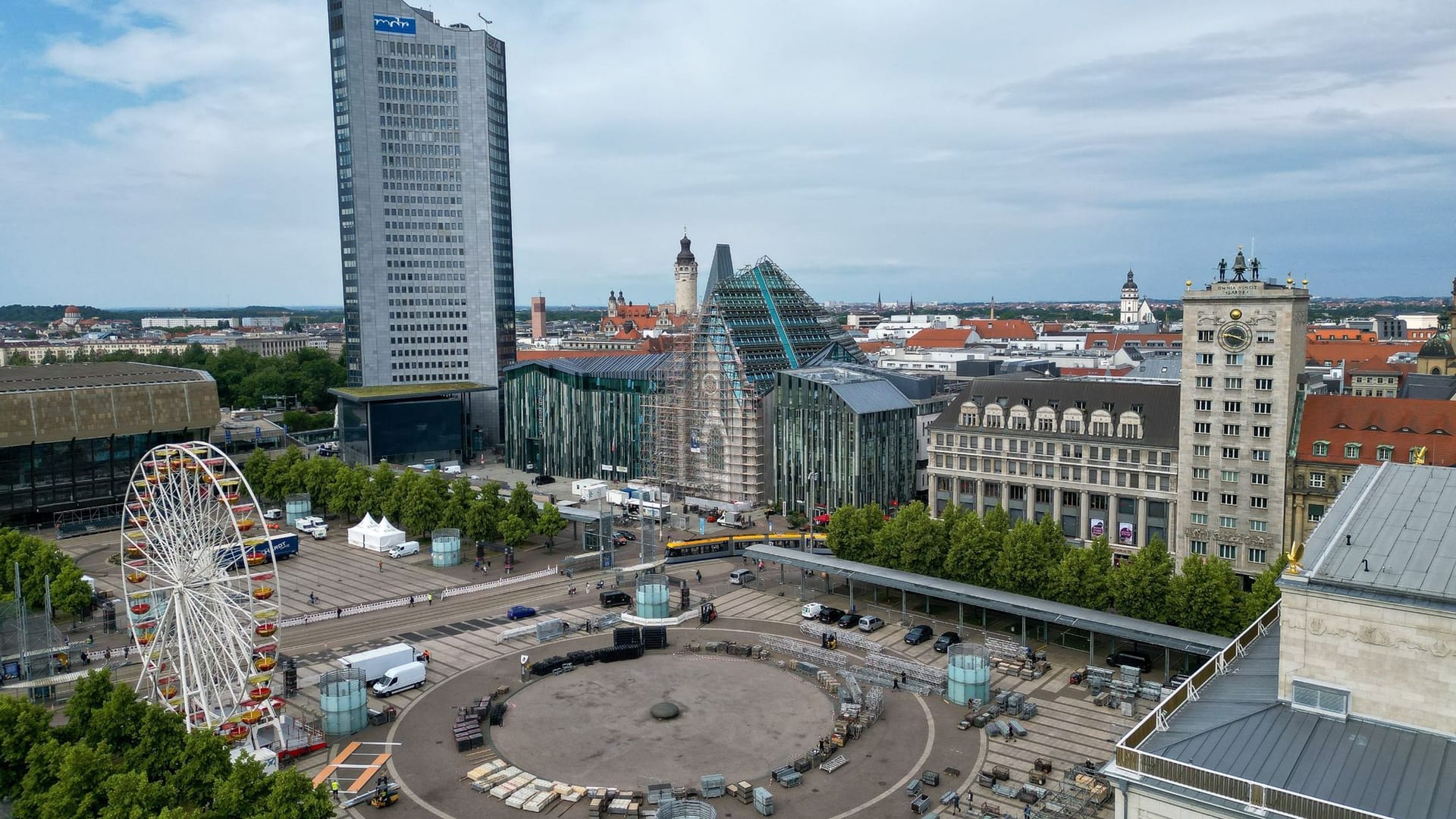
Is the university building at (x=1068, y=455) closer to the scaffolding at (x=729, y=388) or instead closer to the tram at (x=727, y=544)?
the tram at (x=727, y=544)

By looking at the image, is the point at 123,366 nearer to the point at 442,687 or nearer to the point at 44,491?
the point at 44,491

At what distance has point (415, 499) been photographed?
404 feet

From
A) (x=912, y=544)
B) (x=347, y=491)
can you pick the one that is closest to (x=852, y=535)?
(x=912, y=544)

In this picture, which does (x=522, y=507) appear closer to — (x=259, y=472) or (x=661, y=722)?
(x=259, y=472)

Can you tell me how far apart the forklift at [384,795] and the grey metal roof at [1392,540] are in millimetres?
48249

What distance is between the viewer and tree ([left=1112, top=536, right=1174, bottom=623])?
258ft

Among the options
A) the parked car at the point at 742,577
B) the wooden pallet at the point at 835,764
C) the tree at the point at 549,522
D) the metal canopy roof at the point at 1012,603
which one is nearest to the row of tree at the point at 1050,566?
the metal canopy roof at the point at 1012,603

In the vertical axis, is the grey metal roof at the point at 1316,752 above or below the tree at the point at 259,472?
above

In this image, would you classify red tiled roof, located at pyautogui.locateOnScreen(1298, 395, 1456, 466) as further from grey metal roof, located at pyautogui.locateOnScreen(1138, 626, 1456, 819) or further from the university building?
grey metal roof, located at pyautogui.locateOnScreen(1138, 626, 1456, 819)

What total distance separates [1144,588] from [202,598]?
68.7 meters

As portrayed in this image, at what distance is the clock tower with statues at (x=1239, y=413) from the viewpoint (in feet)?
306

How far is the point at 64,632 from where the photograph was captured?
92375 millimetres

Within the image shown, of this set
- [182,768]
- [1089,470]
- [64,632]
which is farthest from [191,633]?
[1089,470]

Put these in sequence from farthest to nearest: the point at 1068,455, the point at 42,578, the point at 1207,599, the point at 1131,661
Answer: the point at 1068,455 → the point at 42,578 → the point at 1131,661 → the point at 1207,599
